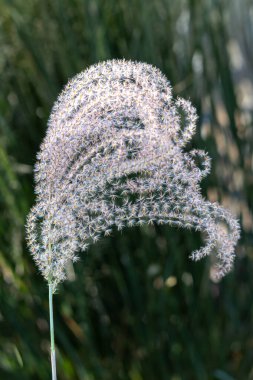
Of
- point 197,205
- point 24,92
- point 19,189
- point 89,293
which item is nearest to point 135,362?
point 89,293

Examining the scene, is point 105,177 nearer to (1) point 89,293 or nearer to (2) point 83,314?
(2) point 83,314

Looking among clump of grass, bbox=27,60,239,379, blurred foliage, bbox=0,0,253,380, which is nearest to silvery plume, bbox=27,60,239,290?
clump of grass, bbox=27,60,239,379

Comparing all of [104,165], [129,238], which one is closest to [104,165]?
[104,165]

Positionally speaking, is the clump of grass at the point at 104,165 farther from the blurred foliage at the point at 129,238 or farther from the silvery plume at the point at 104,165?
the blurred foliage at the point at 129,238

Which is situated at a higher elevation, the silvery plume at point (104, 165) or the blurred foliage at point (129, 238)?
the blurred foliage at point (129, 238)

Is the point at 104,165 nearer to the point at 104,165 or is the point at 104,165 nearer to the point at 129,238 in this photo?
the point at 104,165

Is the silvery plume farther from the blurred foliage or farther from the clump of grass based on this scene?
the blurred foliage

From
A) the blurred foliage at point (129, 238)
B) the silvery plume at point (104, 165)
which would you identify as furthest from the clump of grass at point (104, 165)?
the blurred foliage at point (129, 238)
